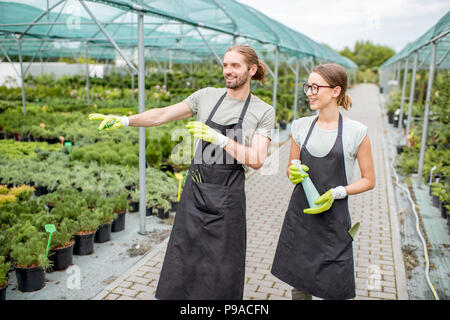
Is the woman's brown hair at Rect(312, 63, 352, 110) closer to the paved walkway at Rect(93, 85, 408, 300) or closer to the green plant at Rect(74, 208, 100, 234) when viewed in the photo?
the paved walkway at Rect(93, 85, 408, 300)

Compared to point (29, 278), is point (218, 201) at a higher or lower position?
higher

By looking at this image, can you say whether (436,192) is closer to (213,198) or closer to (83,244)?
(213,198)

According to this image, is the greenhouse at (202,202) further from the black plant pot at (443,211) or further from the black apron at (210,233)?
the black plant pot at (443,211)

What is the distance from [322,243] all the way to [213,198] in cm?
61

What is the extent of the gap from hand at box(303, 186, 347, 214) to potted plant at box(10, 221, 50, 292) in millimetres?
2056

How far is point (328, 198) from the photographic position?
6.27 feet

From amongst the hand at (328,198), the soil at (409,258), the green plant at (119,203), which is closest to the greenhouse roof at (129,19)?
the green plant at (119,203)

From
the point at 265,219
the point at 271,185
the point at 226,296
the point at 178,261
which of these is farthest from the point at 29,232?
the point at 271,185

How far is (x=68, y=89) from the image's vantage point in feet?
48.6

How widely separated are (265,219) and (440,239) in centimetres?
196

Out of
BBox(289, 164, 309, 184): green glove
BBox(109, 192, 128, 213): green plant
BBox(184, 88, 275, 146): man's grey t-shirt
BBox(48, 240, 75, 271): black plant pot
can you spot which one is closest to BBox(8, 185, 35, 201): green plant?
BBox(109, 192, 128, 213): green plant

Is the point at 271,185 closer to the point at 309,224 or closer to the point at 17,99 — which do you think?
the point at 309,224

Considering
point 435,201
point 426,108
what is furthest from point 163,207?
point 426,108

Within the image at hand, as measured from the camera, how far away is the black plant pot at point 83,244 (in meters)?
3.55
